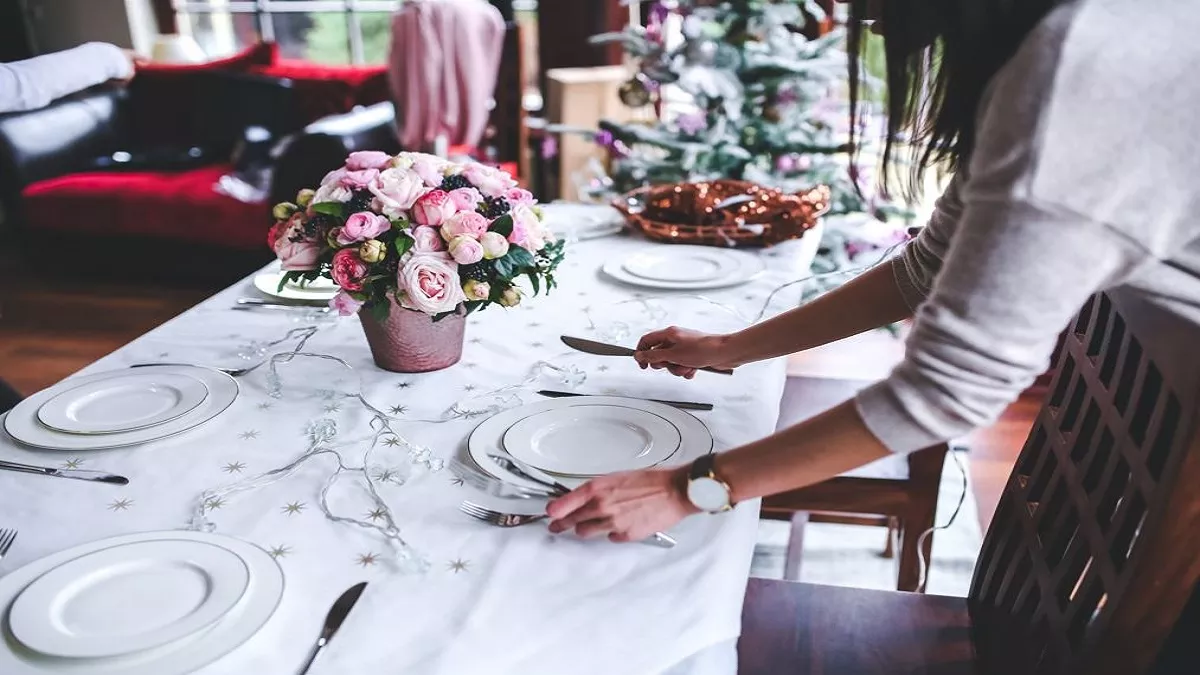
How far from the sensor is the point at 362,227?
→ 0.96m

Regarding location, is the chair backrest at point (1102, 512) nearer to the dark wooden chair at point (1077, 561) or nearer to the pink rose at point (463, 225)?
the dark wooden chair at point (1077, 561)

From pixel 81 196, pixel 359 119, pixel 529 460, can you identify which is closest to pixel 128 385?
pixel 529 460

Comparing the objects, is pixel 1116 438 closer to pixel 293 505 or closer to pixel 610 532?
pixel 610 532

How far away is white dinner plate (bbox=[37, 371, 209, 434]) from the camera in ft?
3.07

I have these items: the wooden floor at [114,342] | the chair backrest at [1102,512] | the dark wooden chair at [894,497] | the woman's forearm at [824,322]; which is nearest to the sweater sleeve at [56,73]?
the woman's forearm at [824,322]

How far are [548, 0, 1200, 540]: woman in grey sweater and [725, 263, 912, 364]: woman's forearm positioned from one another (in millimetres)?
293

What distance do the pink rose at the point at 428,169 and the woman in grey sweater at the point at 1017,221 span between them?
1.48 feet

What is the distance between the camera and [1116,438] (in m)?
0.85

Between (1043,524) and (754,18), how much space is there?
208cm

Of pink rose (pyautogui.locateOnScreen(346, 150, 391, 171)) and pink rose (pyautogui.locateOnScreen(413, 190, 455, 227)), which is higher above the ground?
pink rose (pyautogui.locateOnScreen(346, 150, 391, 171))

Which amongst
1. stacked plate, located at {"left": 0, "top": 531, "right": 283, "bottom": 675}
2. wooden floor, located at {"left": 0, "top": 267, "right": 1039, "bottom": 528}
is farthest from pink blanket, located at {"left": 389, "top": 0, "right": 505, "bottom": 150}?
stacked plate, located at {"left": 0, "top": 531, "right": 283, "bottom": 675}

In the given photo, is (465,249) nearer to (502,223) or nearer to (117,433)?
(502,223)

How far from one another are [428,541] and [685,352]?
1.39 feet

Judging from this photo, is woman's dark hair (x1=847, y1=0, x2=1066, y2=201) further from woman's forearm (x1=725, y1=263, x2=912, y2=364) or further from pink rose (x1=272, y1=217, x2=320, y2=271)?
pink rose (x1=272, y1=217, x2=320, y2=271)
